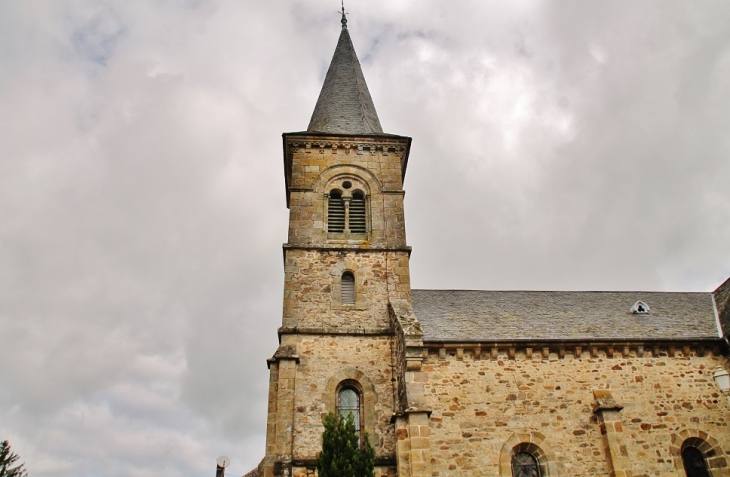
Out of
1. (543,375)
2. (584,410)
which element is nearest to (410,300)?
(543,375)

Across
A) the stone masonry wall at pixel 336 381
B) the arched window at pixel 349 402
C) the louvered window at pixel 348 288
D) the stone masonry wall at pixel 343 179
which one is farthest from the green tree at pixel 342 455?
the stone masonry wall at pixel 343 179

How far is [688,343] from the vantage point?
17266 mm

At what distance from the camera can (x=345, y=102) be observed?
2503cm

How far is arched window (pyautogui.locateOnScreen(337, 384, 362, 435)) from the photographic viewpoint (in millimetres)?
16391

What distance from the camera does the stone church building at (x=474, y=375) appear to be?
605 inches

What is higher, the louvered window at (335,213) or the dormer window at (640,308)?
the louvered window at (335,213)

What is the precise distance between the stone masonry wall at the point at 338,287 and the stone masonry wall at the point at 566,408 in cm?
296

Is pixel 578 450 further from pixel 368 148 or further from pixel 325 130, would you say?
pixel 325 130

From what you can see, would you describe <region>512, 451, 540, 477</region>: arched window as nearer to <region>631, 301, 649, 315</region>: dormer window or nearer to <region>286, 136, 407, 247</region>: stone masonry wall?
<region>631, 301, 649, 315</region>: dormer window

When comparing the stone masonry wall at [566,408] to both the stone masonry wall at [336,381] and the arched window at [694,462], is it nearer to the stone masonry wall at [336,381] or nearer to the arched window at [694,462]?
the arched window at [694,462]

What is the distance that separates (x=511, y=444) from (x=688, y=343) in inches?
261

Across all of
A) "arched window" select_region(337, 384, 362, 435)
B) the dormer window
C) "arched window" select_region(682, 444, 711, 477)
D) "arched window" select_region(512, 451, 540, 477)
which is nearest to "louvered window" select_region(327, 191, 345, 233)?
"arched window" select_region(337, 384, 362, 435)

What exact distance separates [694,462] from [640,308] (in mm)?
5806

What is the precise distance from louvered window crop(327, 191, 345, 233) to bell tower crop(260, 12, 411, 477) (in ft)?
0.12
